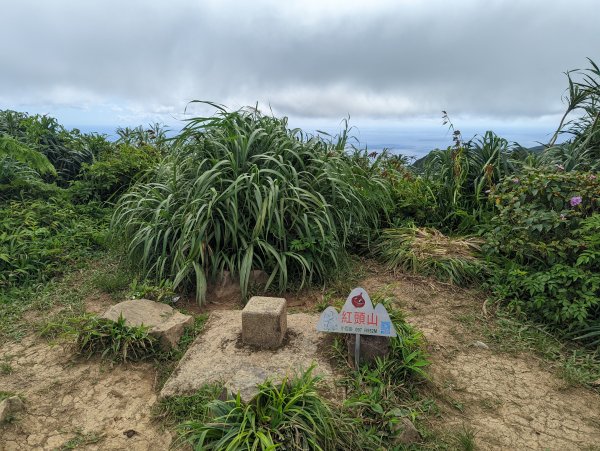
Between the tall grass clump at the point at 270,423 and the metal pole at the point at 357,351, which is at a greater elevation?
the metal pole at the point at 357,351

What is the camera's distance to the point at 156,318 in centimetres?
275

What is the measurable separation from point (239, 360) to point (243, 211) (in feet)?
4.56

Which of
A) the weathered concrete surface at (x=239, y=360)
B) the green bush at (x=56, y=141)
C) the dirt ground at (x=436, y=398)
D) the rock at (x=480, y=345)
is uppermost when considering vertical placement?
the green bush at (x=56, y=141)

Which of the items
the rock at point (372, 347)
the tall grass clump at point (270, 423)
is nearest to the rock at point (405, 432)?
the tall grass clump at point (270, 423)

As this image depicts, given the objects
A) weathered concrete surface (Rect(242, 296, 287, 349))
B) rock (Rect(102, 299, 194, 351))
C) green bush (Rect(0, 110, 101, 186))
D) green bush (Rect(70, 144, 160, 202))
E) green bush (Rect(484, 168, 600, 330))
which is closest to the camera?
weathered concrete surface (Rect(242, 296, 287, 349))

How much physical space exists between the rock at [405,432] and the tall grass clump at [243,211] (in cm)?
144

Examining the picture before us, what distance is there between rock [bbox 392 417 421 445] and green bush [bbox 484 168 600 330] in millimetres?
1444

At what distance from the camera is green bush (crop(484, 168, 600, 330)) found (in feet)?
9.36

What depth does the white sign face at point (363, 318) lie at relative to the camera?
2.16 m

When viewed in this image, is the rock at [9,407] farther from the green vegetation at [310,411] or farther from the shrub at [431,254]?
the shrub at [431,254]

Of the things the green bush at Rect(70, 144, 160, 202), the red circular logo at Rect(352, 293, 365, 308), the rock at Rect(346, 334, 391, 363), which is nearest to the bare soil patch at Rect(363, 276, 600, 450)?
the rock at Rect(346, 334, 391, 363)

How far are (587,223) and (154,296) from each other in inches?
115

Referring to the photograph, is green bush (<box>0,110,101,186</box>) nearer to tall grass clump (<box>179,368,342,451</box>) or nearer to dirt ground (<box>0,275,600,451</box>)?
dirt ground (<box>0,275,600,451</box>)

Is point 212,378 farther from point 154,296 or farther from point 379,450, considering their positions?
point 154,296
